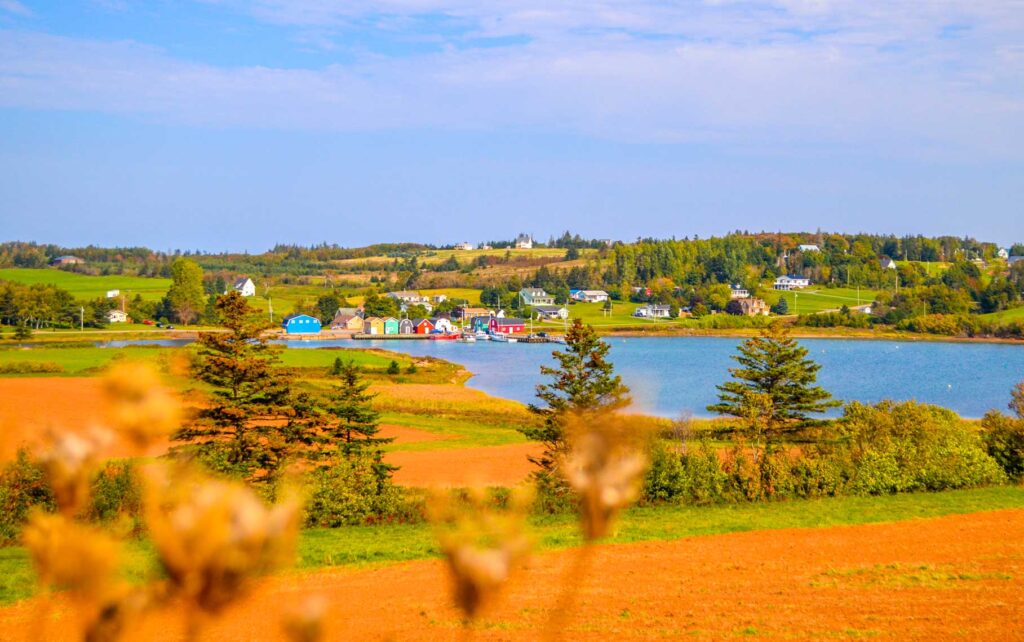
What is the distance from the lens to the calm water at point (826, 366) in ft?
184

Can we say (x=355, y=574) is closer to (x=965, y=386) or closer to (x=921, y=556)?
(x=921, y=556)

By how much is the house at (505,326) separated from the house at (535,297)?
24.6 meters

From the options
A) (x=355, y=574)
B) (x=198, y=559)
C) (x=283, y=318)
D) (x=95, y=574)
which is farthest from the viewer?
(x=283, y=318)

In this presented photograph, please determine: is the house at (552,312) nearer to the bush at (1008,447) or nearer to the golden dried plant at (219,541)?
the bush at (1008,447)

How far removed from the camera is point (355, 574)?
1625 centimetres

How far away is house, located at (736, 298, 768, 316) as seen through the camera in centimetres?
13488

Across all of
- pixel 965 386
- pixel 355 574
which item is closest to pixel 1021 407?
pixel 355 574

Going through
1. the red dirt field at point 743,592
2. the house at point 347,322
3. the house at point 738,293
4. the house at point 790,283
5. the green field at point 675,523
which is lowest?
the green field at point 675,523

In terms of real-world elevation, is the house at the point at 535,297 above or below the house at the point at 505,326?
above

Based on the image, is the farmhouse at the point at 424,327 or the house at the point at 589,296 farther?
the house at the point at 589,296

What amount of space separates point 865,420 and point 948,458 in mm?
4846

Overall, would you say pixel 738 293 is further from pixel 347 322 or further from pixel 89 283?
pixel 89 283

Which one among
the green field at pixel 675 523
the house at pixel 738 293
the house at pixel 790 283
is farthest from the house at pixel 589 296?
the green field at pixel 675 523

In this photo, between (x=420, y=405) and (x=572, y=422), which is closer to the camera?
(x=572, y=422)
